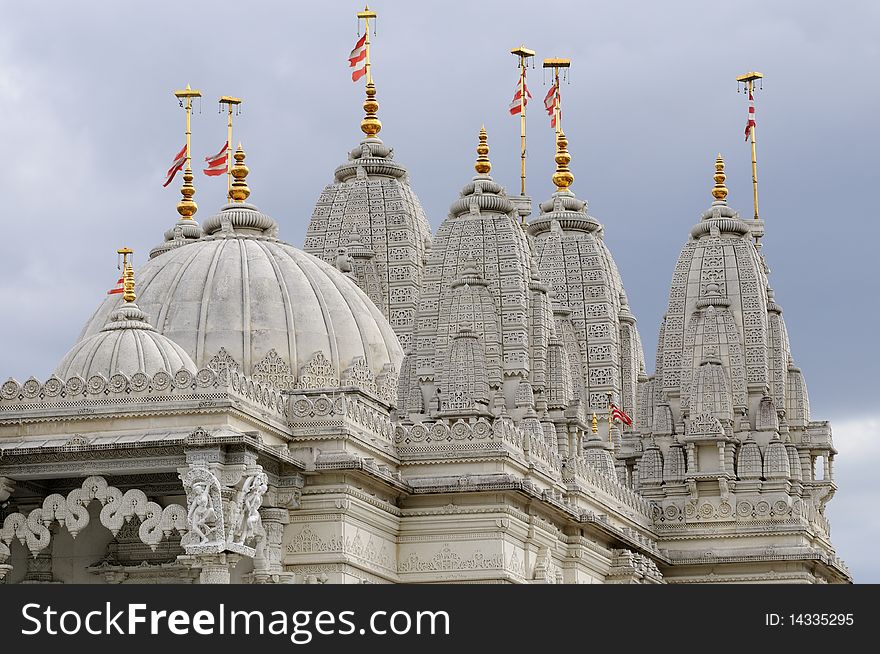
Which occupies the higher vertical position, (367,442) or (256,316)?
(256,316)

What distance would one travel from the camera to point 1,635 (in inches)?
1149

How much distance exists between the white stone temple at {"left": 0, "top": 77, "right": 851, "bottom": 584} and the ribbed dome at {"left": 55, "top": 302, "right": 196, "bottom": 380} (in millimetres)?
59

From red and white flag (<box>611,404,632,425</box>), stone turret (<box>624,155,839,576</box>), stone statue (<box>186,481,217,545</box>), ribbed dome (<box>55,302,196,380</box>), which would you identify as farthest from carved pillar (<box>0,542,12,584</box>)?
red and white flag (<box>611,404,632,425</box>)

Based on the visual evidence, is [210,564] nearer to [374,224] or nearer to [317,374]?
[317,374]

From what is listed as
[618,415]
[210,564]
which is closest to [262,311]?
[210,564]

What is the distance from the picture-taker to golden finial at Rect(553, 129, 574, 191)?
5872 centimetres

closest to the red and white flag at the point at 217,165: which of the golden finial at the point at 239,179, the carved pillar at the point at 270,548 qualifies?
the golden finial at the point at 239,179

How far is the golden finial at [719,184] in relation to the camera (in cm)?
6006

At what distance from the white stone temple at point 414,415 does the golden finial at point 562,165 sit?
8 cm

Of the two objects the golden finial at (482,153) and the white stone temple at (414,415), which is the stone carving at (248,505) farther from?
the golden finial at (482,153)

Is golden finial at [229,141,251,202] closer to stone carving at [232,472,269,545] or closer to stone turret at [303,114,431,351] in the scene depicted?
stone turret at [303,114,431,351]

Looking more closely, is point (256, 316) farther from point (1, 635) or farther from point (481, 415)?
point (1, 635)

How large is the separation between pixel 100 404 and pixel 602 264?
70.6ft

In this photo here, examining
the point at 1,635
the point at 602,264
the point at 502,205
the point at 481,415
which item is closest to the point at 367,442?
the point at 481,415
